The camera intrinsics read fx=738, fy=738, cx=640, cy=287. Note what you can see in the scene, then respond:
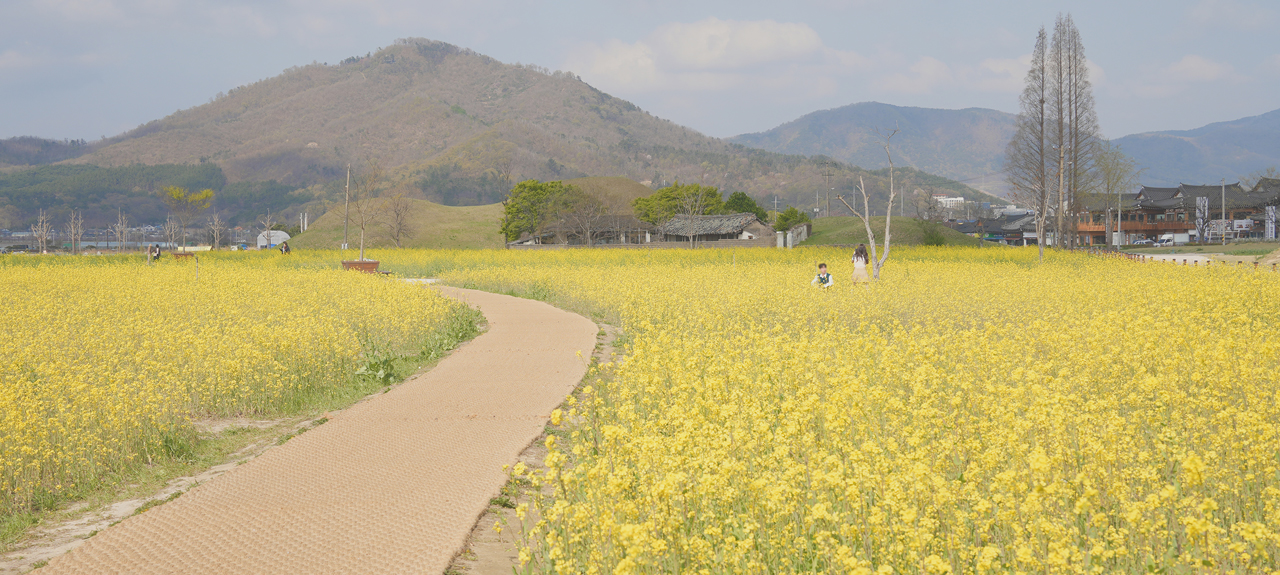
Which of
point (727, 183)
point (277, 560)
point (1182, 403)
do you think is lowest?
point (277, 560)

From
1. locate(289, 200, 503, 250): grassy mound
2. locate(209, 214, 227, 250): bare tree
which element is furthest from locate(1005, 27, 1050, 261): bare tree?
locate(209, 214, 227, 250): bare tree

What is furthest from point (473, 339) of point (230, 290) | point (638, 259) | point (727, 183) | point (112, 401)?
point (727, 183)

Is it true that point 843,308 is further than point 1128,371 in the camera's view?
Yes

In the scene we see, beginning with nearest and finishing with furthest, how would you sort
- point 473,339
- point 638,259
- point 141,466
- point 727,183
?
point 141,466 < point 473,339 < point 638,259 < point 727,183

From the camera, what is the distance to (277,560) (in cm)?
418

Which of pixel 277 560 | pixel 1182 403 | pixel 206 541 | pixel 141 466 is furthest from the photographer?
pixel 141 466

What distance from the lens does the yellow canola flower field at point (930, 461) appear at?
129 inches

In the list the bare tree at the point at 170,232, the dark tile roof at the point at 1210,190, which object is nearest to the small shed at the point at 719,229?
the dark tile roof at the point at 1210,190

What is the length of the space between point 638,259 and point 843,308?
25.4 m

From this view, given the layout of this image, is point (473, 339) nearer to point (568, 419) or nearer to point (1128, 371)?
point (568, 419)

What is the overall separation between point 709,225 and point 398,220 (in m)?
41.7

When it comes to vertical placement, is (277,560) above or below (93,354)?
below

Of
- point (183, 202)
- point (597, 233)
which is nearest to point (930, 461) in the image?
point (597, 233)

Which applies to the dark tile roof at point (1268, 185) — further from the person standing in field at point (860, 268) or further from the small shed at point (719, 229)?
the person standing in field at point (860, 268)
